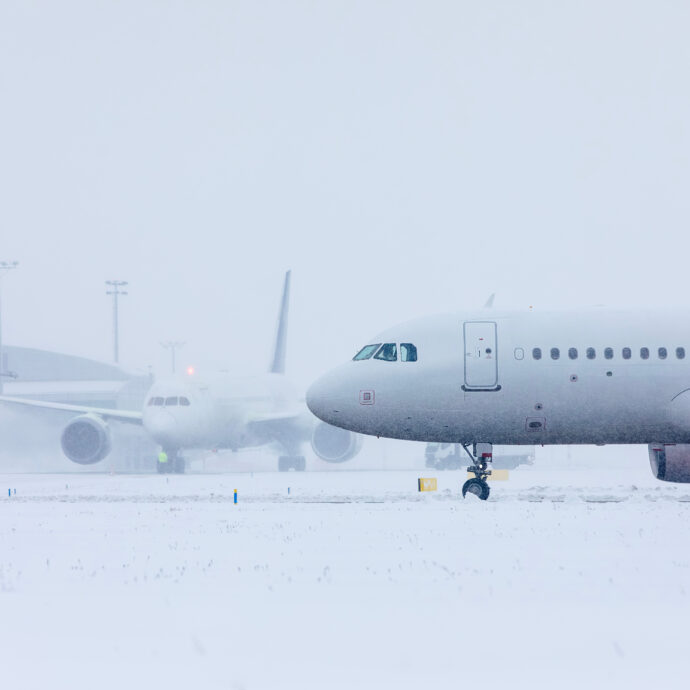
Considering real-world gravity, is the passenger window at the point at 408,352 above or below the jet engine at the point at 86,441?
below

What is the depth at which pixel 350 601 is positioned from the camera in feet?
32.8

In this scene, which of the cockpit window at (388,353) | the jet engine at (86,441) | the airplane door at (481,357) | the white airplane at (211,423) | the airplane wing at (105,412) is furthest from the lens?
the airplane wing at (105,412)

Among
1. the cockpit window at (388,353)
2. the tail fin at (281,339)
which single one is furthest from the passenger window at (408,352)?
the tail fin at (281,339)

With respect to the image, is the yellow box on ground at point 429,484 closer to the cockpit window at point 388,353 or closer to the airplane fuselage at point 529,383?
the airplane fuselage at point 529,383

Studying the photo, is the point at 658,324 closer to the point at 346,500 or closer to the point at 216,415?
the point at 346,500

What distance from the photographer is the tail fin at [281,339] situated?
225 feet

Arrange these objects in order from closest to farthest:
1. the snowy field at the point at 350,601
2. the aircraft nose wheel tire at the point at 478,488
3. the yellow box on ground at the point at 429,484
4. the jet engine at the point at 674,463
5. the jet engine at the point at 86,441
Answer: the snowy field at the point at 350,601 → the aircraft nose wheel tire at the point at 478,488 → the jet engine at the point at 674,463 → the yellow box on ground at the point at 429,484 → the jet engine at the point at 86,441

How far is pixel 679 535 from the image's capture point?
16.0 metres

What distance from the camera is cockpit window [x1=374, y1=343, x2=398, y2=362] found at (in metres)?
24.7

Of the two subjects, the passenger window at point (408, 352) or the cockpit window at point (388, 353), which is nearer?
the passenger window at point (408, 352)

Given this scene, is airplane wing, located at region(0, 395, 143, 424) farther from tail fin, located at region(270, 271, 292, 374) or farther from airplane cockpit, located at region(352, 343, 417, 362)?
airplane cockpit, located at region(352, 343, 417, 362)

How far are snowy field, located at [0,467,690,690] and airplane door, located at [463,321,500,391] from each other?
4.88m

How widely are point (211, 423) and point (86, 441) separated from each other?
5.79m

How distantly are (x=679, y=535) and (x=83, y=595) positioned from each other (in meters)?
9.37
